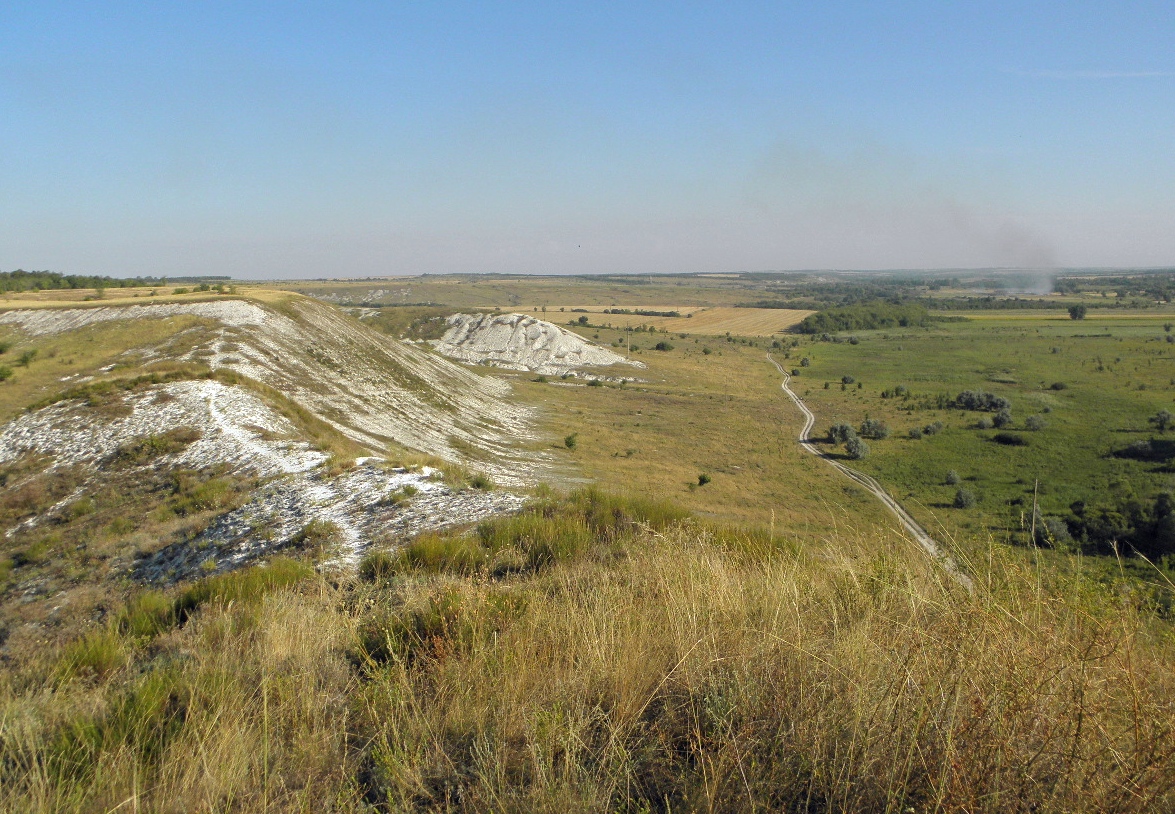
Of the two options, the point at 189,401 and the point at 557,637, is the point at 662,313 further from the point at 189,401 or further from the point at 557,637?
the point at 557,637

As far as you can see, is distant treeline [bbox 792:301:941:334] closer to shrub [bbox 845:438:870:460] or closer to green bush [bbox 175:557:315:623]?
shrub [bbox 845:438:870:460]

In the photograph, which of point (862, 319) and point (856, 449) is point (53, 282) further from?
point (862, 319)

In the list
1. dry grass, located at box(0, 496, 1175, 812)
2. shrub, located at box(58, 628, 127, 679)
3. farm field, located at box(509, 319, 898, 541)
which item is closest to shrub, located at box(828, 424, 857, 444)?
farm field, located at box(509, 319, 898, 541)

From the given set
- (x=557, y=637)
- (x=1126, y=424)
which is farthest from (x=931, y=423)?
(x=557, y=637)

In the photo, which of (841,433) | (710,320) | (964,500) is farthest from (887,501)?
(710,320)

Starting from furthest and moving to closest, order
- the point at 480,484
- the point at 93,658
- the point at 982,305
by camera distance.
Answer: the point at 982,305 < the point at 480,484 < the point at 93,658

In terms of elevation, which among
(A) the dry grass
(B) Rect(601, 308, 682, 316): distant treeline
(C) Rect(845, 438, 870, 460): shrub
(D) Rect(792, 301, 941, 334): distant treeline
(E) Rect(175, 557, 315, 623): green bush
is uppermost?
(B) Rect(601, 308, 682, 316): distant treeline

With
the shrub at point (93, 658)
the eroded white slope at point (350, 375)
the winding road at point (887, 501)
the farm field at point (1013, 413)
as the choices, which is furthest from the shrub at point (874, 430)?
the shrub at point (93, 658)
